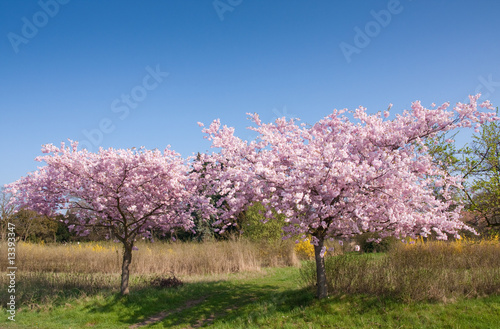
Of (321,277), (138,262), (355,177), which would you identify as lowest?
(138,262)

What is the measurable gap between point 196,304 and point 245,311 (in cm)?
229

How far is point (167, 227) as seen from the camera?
1244 cm

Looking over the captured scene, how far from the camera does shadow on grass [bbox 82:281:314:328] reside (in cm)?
967

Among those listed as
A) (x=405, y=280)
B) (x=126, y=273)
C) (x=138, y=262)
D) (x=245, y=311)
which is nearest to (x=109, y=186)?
(x=126, y=273)

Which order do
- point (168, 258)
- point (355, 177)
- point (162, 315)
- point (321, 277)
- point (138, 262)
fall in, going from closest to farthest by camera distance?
1. point (355, 177)
2. point (321, 277)
3. point (162, 315)
4. point (138, 262)
5. point (168, 258)

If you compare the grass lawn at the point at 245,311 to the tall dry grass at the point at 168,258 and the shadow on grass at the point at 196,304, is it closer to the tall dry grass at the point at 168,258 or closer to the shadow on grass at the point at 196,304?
the shadow on grass at the point at 196,304

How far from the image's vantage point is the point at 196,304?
11289mm

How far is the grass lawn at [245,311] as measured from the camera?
8.07 m

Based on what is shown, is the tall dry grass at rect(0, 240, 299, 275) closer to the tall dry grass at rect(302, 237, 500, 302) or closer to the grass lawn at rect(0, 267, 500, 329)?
the grass lawn at rect(0, 267, 500, 329)

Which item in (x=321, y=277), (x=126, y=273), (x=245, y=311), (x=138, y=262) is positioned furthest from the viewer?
(x=138, y=262)

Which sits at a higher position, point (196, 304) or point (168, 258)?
A: point (168, 258)

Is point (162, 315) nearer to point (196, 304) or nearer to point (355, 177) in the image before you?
point (196, 304)

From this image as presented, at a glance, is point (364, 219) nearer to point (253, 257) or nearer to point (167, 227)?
point (167, 227)

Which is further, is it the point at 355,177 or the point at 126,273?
the point at 126,273
